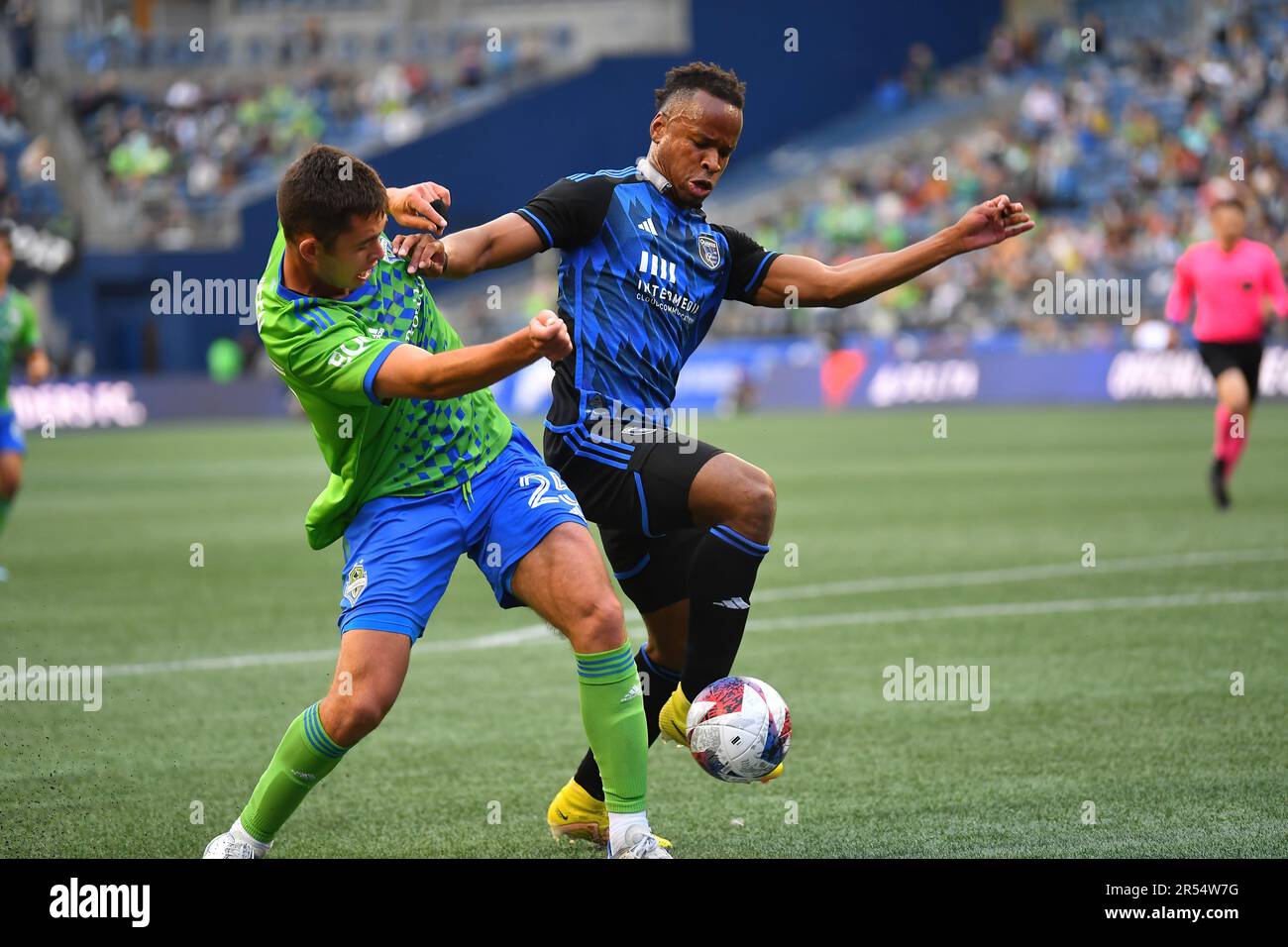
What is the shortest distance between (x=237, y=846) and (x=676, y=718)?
4.59 feet

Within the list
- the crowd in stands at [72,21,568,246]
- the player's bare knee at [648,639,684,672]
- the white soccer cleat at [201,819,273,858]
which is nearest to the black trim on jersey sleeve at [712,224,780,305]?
the player's bare knee at [648,639,684,672]

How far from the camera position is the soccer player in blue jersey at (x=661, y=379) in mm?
5293

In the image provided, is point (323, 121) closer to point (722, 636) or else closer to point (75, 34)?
point (75, 34)

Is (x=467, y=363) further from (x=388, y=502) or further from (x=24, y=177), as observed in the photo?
(x=24, y=177)

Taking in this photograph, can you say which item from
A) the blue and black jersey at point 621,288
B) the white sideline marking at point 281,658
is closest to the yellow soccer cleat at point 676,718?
the blue and black jersey at point 621,288

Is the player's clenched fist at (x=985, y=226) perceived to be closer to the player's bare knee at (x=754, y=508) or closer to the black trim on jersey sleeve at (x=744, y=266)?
the black trim on jersey sleeve at (x=744, y=266)

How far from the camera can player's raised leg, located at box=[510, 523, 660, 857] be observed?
4.85m

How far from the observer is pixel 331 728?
4.70 metres

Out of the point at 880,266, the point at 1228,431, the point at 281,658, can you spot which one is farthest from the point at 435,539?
the point at 1228,431

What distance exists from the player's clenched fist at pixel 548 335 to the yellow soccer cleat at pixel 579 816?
5.75ft

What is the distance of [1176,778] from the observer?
587cm

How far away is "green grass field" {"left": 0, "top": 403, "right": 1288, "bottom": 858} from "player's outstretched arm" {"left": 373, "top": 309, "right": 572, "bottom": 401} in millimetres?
1505

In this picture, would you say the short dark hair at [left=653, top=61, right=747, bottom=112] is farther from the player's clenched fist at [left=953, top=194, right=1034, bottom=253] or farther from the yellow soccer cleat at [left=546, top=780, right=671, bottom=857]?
the yellow soccer cleat at [left=546, top=780, right=671, bottom=857]
